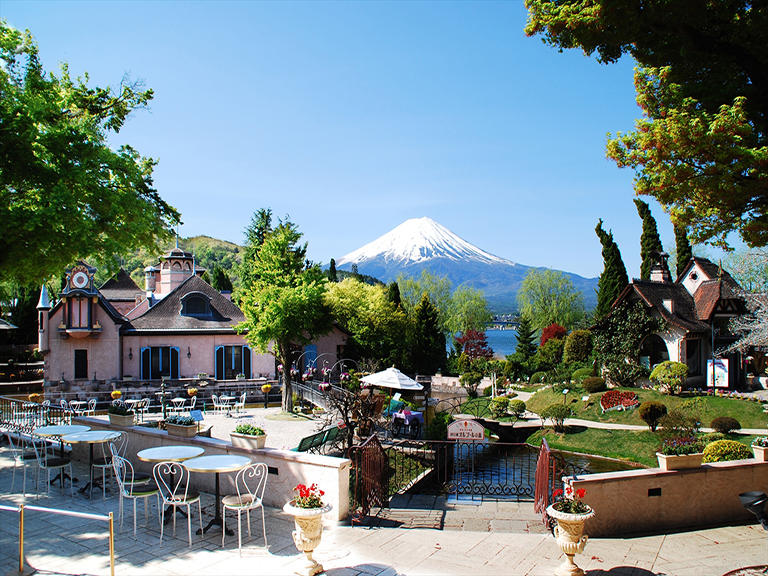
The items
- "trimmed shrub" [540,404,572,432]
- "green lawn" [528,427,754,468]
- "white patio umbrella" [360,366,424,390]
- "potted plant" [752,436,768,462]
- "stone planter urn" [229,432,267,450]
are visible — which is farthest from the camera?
"trimmed shrub" [540,404,572,432]

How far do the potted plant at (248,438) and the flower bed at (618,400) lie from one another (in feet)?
68.2

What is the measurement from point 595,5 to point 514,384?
33753 millimetres

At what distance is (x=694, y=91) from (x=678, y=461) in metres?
6.42

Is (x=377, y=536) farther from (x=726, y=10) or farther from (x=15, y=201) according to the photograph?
(x=15, y=201)

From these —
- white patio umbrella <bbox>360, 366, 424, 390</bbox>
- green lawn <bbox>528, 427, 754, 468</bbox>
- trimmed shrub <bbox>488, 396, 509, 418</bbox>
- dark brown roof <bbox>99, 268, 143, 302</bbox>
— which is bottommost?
green lawn <bbox>528, 427, 754, 468</bbox>

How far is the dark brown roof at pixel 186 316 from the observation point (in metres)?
30.0

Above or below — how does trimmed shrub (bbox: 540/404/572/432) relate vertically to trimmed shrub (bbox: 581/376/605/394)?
below

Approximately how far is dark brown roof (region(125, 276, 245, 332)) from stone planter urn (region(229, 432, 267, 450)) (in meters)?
20.2

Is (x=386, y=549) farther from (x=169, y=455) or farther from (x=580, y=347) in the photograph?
(x=580, y=347)

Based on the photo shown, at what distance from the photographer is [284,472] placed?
33.5 ft

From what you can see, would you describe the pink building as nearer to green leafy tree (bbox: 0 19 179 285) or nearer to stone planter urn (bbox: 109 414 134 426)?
green leafy tree (bbox: 0 19 179 285)

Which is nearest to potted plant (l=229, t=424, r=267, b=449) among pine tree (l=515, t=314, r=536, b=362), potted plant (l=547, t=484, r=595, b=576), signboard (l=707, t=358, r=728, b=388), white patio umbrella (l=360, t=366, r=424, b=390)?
potted plant (l=547, t=484, r=595, b=576)

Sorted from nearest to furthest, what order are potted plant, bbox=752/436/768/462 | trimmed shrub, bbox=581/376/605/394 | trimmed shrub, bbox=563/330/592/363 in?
potted plant, bbox=752/436/768/462, trimmed shrub, bbox=581/376/605/394, trimmed shrub, bbox=563/330/592/363

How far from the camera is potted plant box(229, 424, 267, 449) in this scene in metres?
10.7
